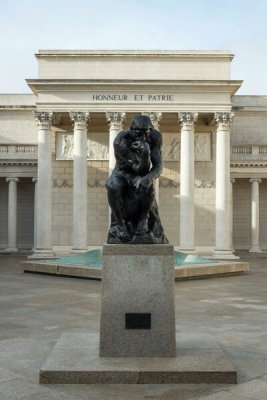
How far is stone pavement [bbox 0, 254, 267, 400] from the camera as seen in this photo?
890cm

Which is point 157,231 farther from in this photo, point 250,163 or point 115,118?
point 250,163

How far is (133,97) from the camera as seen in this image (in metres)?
45.5

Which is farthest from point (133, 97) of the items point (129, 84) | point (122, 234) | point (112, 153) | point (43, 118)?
point (122, 234)

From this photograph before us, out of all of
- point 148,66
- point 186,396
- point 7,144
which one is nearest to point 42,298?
point 186,396

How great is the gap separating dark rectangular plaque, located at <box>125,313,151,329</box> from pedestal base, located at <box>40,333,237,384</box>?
613 mm

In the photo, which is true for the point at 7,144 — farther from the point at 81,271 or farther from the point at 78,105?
the point at 81,271

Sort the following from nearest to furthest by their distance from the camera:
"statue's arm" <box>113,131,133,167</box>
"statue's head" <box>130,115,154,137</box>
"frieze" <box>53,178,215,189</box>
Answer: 1. "statue's head" <box>130,115,154,137</box>
2. "statue's arm" <box>113,131,133,167</box>
3. "frieze" <box>53,178,215,189</box>

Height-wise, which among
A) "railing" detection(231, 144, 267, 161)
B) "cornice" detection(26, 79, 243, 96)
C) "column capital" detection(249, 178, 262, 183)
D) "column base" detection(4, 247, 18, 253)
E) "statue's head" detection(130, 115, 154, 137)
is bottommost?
"column base" detection(4, 247, 18, 253)

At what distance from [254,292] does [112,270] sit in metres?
14.8

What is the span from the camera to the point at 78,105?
45.7 meters

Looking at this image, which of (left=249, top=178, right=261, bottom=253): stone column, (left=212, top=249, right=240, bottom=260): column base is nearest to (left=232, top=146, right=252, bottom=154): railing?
(left=249, top=178, right=261, bottom=253): stone column

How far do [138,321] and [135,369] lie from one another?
1091 mm

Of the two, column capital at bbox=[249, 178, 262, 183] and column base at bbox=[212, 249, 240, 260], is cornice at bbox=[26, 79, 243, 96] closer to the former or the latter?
column capital at bbox=[249, 178, 262, 183]

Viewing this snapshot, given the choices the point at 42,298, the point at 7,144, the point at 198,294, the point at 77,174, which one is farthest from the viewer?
the point at 7,144
